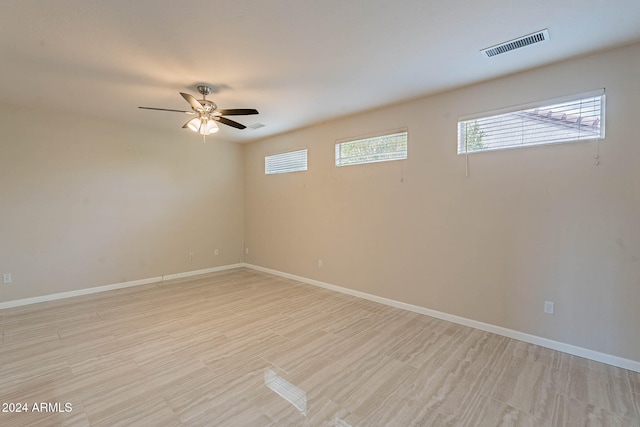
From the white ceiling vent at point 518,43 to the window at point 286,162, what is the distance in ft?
10.6

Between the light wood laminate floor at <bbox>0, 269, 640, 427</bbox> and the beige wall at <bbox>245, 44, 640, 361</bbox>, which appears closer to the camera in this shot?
the light wood laminate floor at <bbox>0, 269, 640, 427</bbox>

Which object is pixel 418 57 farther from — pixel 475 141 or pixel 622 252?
pixel 622 252

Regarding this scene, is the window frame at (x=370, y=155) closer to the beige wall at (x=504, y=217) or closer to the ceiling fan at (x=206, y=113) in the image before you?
the beige wall at (x=504, y=217)

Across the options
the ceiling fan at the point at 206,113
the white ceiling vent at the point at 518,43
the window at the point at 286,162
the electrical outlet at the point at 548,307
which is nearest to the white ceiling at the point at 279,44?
the white ceiling vent at the point at 518,43

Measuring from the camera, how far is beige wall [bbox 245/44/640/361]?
2.50m

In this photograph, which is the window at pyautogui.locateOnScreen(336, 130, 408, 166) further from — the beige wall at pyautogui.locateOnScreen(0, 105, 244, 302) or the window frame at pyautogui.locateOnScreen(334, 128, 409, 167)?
the beige wall at pyautogui.locateOnScreen(0, 105, 244, 302)

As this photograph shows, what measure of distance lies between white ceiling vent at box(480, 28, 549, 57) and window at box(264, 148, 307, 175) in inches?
127

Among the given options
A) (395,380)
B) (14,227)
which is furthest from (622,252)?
(14,227)

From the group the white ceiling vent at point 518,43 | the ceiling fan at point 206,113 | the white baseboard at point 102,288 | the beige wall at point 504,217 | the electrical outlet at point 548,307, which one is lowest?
the white baseboard at point 102,288

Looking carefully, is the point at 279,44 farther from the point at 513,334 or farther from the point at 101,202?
the point at 101,202

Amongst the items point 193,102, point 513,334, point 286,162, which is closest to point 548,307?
point 513,334

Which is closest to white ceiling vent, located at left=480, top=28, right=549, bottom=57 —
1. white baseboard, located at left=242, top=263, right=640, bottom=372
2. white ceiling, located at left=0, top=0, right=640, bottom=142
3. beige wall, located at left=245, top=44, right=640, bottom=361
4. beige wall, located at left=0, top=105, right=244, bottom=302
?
white ceiling, located at left=0, top=0, right=640, bottom=142

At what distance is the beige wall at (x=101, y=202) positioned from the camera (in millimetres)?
3922

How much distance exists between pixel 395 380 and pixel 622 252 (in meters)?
2.32
